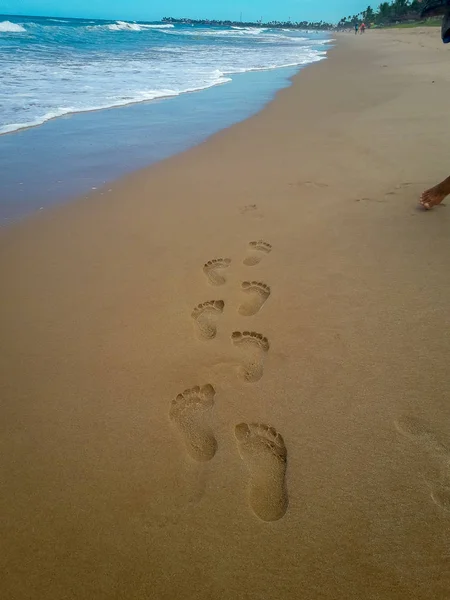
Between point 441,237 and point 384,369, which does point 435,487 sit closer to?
point 384,369

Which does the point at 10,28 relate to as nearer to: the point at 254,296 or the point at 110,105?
the point at 110,105

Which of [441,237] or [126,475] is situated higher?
[441,237]

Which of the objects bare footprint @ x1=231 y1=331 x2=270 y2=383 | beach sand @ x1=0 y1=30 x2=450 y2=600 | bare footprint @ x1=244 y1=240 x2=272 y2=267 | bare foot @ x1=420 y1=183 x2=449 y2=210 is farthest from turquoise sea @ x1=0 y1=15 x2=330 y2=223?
bare foot @ x1=420 y1=183 x2=449 y2=210

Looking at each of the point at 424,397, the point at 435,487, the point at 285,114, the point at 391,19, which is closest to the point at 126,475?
the point at 435,487

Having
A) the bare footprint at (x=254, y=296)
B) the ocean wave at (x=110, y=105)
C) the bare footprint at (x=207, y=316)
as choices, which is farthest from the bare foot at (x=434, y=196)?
the ocean wave at (x=110, y=105)

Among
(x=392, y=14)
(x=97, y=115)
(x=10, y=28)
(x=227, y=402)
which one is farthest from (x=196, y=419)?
(x=392, y=14)

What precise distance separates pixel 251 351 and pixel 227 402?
31cm

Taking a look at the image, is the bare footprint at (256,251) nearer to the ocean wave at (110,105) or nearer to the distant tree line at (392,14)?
the ocean wave at (110,105)

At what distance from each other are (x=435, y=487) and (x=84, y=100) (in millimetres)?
7726

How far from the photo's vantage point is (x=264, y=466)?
127 centimetres

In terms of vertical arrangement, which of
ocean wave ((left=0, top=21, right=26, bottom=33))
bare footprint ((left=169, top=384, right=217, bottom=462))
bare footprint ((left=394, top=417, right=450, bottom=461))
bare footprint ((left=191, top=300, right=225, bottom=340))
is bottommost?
bare footprint ((left=169, top=384, right=217, bottom=462))

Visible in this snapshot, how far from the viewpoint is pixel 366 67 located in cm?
1177

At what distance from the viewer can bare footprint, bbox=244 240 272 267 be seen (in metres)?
2.30

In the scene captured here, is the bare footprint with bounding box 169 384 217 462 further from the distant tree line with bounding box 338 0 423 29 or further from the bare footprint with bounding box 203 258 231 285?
the distant tree line with bounding box 338 0 423 29
